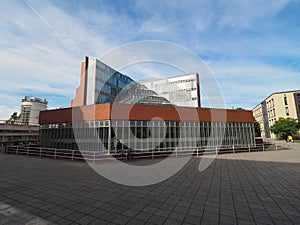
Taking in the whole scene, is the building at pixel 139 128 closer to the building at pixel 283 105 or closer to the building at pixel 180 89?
the building at pixel 180 89

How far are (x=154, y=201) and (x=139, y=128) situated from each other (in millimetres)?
12063

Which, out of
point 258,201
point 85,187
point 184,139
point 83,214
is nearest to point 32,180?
point 85,187


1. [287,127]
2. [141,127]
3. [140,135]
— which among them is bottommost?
[140,135]

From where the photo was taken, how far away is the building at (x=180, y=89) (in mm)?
54844

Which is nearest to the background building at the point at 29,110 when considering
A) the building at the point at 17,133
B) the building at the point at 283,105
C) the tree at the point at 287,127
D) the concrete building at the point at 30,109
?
the concrete building at the point at 30,109

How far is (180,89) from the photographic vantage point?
186ft

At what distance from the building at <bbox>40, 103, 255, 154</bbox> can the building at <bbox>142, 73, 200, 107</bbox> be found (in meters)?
32.7

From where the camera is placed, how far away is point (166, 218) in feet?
12.6

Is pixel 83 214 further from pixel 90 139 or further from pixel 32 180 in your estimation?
pixel 90 139

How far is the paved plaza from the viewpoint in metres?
3.80

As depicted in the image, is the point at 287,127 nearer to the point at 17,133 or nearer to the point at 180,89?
the point at 180,89

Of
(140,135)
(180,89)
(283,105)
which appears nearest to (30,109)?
(180,89)

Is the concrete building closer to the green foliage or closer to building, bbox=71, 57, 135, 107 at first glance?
building, bbox=71, 57, 135, 107

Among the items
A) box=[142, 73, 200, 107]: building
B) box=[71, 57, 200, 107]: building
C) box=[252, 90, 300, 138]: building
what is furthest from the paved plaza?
box=[252, 90, 300, 138]: building
